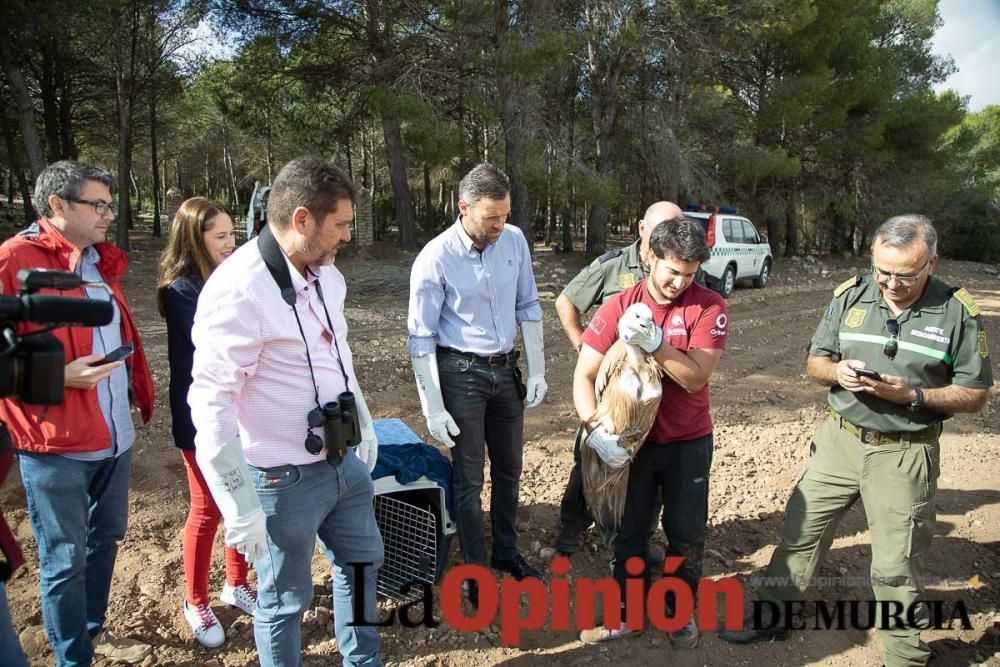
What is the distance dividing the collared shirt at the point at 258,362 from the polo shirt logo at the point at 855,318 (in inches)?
82.3

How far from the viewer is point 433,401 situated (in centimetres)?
290

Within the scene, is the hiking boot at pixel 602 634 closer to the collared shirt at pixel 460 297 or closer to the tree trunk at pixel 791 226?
the collared shirt at pixel 460 297

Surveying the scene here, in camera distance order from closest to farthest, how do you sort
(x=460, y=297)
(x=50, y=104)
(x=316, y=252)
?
1. (x=316, y=252)
2. (x=460, y=297)
3. (x=50, y=104)

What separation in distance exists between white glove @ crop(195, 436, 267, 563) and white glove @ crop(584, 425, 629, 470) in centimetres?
132

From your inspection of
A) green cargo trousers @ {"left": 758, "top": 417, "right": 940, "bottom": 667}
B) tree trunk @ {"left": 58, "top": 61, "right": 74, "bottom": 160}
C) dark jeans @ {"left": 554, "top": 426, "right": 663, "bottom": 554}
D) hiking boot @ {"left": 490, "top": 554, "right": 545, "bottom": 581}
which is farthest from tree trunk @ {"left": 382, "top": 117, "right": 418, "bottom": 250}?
green cargo trousers @ {"left": 758, "top": 417, "right": 940, "bottom": 667}

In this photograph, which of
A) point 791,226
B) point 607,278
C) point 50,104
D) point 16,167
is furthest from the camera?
point 791,226

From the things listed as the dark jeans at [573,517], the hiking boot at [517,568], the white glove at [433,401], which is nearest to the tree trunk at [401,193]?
the dark jeans at [573,517]

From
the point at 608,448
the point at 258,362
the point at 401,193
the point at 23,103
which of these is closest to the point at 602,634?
the point at 608,448

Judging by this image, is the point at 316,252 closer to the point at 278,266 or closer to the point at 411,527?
the point at 278,266

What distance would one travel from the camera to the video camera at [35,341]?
1438 mm

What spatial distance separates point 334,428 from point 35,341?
2.57 ft

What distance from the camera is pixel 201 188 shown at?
42.4 metres

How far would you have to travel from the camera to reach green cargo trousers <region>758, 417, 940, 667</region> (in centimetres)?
254

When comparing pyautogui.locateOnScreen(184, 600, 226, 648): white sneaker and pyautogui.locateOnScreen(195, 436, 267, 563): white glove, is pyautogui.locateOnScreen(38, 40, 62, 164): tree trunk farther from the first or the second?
pyautogui.locateOnScreen(195, 436, 267, 563): white glove
